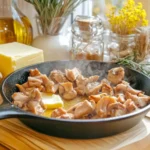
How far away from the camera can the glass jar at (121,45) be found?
1226mm

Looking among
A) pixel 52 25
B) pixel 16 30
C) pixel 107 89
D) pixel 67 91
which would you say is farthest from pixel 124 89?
pixel 16 30

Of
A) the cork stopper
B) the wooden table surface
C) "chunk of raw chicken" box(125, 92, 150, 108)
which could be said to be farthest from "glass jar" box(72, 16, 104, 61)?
the wooden table surface

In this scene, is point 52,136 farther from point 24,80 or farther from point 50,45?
point 50,45

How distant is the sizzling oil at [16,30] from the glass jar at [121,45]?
0.31m

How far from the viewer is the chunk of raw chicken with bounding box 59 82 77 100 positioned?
1031 millimetres

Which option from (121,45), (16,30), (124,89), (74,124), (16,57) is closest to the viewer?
(74,124)

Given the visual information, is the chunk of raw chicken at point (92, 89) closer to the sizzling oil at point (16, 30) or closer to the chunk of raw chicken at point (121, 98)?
the chunk of raw chicken at point (121, 98)

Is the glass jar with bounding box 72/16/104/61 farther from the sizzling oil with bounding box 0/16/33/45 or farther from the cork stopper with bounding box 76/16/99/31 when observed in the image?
the sizzling oil with bounding box 0/16/33/45

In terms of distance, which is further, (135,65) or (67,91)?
(135,65)

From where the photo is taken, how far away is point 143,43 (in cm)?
119

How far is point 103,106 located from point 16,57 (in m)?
0.37

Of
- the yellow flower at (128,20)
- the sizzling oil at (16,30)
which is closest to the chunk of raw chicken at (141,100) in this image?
the yellow flower at (128,20)

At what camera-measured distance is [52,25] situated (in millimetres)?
1294

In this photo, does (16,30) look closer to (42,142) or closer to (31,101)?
(31,101)
